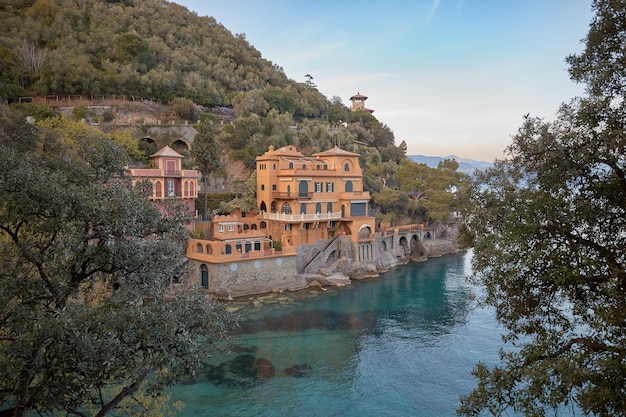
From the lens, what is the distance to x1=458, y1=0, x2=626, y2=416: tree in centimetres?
657

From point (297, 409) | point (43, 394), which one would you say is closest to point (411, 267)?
point (297, 409)

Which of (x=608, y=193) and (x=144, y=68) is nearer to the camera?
(x=608, y=193)

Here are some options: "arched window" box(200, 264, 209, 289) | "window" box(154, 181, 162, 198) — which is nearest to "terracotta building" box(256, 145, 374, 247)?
"arched window" box(200, 264, 209, 289)

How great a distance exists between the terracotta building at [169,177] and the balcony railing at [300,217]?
6.28 meters

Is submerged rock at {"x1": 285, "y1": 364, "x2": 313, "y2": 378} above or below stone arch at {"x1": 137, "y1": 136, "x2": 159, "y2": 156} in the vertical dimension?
below

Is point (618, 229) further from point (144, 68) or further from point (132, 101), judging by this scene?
point (144, 68)

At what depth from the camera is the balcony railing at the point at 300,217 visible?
35.1 m

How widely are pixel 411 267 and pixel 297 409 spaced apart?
27.7 m

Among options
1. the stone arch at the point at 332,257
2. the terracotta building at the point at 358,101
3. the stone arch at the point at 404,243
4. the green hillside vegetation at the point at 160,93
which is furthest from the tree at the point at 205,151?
the terracotta building at the point at 358,101

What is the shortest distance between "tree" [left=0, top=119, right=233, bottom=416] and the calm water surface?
9.44 m

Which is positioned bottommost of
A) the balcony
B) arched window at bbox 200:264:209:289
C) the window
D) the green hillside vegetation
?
arched window at bbox 200:264:209:289

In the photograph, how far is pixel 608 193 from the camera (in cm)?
705

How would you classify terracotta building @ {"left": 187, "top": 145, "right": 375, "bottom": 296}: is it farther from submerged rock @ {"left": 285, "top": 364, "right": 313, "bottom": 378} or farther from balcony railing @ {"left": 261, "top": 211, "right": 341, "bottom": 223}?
submerged rock @ {"left": 285, "top": 364, "right": 313, "bottom": 378}

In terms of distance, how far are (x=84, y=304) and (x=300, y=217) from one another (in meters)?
27.2
